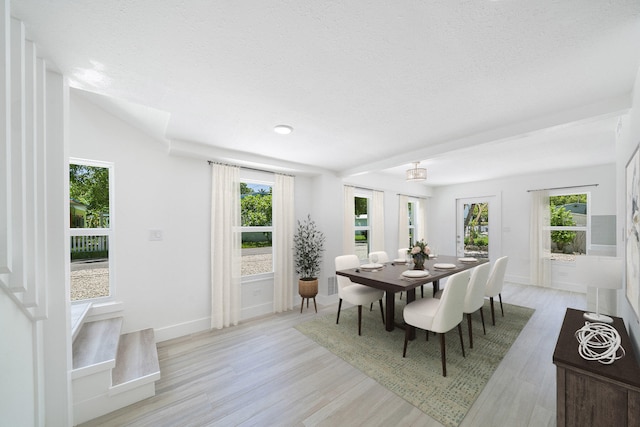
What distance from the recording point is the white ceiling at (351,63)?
112 centimetres

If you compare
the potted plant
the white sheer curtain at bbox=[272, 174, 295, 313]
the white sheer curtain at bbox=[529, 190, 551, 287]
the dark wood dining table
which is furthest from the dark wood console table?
the white sheer curtain at bbox=[529, 190, 551, 287]

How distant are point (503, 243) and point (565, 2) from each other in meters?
5.73

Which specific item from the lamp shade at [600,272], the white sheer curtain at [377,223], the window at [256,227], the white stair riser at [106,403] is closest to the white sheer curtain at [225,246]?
the window at [256,227]

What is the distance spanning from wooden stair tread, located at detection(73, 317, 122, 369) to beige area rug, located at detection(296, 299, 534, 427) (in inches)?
77.0

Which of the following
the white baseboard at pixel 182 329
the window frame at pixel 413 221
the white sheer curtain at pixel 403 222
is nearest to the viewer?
the white baseboard at pixel 182 329

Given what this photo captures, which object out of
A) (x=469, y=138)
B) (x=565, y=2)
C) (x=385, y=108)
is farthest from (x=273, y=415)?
(x=469, y=138)

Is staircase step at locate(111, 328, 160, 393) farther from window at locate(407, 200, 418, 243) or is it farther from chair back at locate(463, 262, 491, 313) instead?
window at locate(407, 200, 418, 243)

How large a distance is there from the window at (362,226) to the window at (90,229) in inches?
156

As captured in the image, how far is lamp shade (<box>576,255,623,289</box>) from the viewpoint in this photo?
197cm

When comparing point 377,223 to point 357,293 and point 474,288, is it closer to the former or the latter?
point 357,293

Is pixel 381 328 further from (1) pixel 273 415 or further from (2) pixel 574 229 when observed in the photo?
(2) pixel 574 229

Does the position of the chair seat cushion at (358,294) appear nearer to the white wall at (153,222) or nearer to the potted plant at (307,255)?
the potted plant at (307,255)

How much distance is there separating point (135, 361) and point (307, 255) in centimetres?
241

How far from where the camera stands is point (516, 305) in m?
3.93
